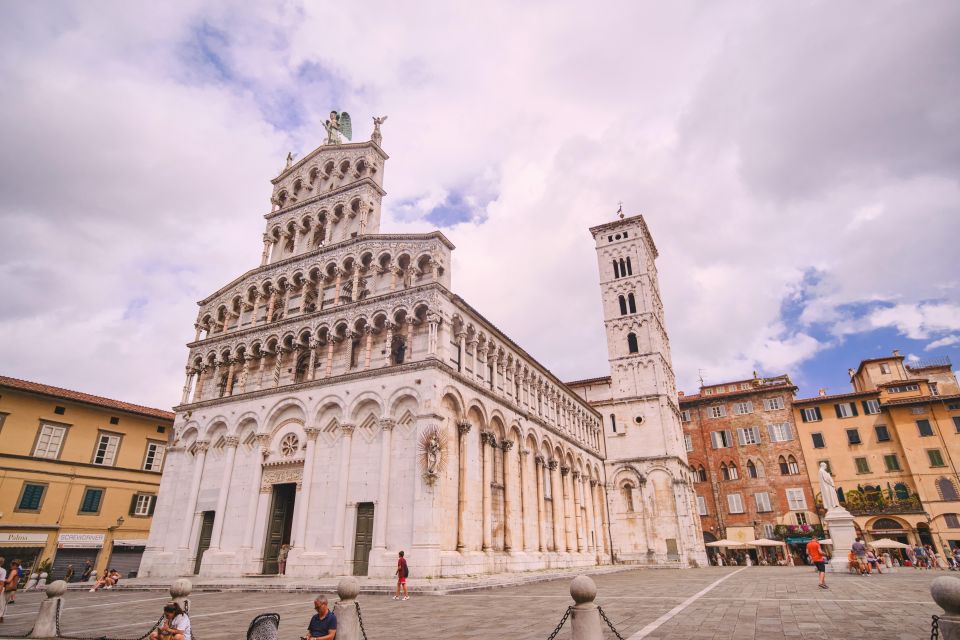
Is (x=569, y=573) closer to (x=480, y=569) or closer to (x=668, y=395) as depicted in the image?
(x=480, y=569)

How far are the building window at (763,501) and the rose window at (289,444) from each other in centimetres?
3863

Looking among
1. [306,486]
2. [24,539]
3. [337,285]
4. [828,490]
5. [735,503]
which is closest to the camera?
[306,486]

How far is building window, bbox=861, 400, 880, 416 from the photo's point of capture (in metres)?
42.4

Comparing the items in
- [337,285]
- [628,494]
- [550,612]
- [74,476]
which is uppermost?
[337,285]

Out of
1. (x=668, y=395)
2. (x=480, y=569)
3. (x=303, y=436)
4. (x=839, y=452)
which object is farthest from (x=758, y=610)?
(x=839, y=452)

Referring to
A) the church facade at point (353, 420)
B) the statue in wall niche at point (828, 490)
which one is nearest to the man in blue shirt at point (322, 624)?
the church facade at point (353, 420)

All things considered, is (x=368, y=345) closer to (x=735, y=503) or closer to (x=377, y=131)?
(x=377, y=131)

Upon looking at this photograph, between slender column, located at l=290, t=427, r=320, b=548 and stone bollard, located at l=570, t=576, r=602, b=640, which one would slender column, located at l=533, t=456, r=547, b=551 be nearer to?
slender column, located at l=290, t=427, r=320, b=548

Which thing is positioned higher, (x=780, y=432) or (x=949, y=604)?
(x=780, y=432)

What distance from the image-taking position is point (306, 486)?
23.2 m

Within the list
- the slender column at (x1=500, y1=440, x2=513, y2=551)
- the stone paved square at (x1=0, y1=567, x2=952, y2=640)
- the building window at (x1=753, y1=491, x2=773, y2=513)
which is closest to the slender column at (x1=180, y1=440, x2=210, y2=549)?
the stone paved square at (x1=0, y1=567, x2=952, y2=640)

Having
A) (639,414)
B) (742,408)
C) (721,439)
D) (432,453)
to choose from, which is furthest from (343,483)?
(742,408)

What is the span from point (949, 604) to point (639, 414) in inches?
1536

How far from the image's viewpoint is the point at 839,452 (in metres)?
42.9
